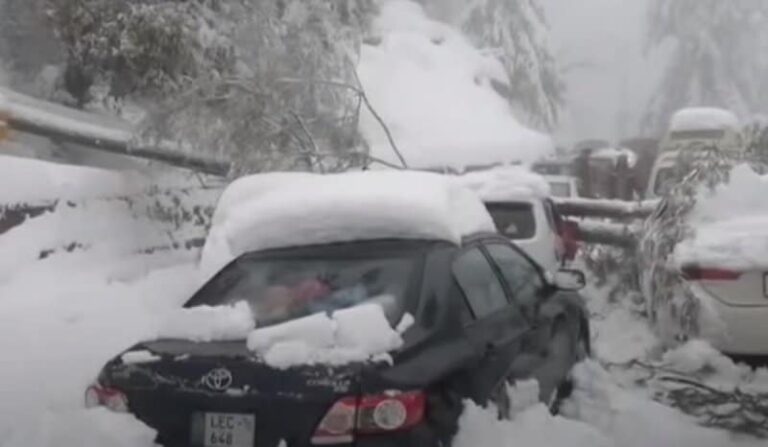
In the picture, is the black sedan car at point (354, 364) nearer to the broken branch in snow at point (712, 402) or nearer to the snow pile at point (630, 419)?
the snow pile at point (630, 419)

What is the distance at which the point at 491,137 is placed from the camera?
25.3 m

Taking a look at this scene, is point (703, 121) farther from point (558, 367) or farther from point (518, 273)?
point (558, 367)

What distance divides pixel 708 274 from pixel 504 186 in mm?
3769

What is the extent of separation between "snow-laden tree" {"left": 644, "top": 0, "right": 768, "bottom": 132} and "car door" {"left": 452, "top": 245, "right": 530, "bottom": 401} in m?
41.6

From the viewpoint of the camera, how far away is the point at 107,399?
5250mm

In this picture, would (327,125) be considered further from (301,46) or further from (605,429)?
(605,429)

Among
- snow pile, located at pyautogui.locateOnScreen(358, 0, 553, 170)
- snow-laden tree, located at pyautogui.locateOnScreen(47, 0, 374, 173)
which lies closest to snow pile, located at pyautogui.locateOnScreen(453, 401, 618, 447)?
snow-laden tree, located at pyautogui.locateOnScreen(47, 0, 374, 173)

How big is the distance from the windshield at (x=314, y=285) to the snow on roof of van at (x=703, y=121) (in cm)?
→ 1423

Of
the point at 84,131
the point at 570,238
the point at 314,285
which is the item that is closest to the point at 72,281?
the point at 84,131

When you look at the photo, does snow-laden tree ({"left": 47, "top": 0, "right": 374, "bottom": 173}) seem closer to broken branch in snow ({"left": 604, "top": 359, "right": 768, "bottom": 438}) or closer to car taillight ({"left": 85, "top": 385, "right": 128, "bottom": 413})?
broken branch in snow ({"left": 604, "top": 359, "right": 768, "bottom": 438})

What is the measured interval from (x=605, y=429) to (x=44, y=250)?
541cm

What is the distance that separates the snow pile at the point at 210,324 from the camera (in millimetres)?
5301

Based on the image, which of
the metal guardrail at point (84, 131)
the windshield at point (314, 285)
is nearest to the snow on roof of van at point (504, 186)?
the metal guardrail at point (84, 131)

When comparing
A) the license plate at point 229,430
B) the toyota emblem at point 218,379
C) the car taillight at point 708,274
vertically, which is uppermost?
the toyota emblem at point 218,379
